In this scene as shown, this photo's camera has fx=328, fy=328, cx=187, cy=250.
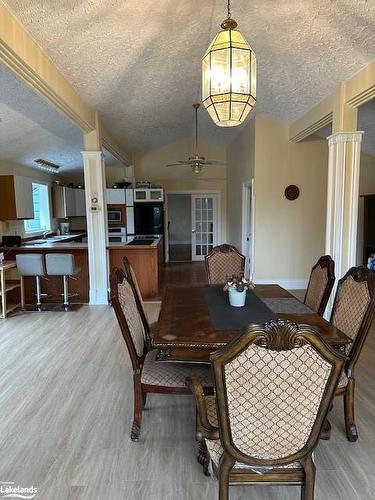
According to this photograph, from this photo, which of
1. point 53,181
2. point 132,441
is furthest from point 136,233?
point 132,441

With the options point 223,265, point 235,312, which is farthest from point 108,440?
point 223,265

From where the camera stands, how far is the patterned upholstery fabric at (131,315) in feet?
6.38

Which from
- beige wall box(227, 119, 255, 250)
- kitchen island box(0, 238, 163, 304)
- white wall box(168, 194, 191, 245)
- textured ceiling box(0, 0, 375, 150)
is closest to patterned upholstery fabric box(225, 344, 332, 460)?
textured ceiling box(0, 0, 375, 150)

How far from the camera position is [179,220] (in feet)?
43.6

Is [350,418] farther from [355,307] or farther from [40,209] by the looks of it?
[40,209]

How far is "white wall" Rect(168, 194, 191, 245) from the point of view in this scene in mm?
13172

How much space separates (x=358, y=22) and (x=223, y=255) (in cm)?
234

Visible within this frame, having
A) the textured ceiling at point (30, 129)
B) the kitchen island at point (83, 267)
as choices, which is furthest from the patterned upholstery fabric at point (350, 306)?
the kitchen island at point (83, 267)

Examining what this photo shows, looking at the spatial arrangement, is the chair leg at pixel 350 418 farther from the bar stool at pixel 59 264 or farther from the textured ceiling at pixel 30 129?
the bar stool at pixel 59 264

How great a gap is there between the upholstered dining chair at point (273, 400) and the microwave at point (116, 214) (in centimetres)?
710

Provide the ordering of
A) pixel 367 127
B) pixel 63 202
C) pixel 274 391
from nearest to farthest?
pixel 274 391 → pixel 367 127 → pixel 63 202

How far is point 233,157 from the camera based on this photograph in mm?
7773

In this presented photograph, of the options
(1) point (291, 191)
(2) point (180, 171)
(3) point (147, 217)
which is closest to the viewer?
(1) point (291, 191)

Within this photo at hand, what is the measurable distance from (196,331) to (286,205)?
4402 mm
